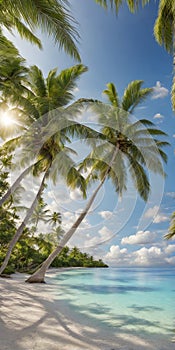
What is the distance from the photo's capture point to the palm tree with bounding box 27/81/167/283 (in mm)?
11086

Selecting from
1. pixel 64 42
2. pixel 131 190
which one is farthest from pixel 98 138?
pixel 64 42

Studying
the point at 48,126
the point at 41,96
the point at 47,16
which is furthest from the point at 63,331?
the point at 41,96

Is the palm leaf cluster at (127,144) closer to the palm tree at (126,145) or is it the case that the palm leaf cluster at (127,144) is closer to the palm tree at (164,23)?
the palm tree at (126,145)

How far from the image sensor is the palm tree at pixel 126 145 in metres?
11.1

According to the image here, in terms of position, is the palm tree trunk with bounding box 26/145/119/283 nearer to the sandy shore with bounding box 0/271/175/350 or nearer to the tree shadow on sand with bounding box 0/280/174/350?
the tree shadow on sand with bounding box 0/280/174/350


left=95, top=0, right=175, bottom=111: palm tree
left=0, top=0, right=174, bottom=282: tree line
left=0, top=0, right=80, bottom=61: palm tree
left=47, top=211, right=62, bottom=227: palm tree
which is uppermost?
left=95, top=0, right=175, bottom=111: palm tree

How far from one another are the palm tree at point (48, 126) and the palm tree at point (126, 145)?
1.48 metres

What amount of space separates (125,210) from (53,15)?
6074 millimetres

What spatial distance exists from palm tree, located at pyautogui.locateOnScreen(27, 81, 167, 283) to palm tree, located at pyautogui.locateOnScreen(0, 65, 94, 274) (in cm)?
148

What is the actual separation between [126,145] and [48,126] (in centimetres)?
384

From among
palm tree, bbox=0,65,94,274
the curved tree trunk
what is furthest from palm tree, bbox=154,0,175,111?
the curved tree trunk

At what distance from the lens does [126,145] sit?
11414 mm

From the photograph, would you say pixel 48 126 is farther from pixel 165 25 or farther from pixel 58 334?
pixel 58 334

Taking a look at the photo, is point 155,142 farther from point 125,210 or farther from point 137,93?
point 125,210
